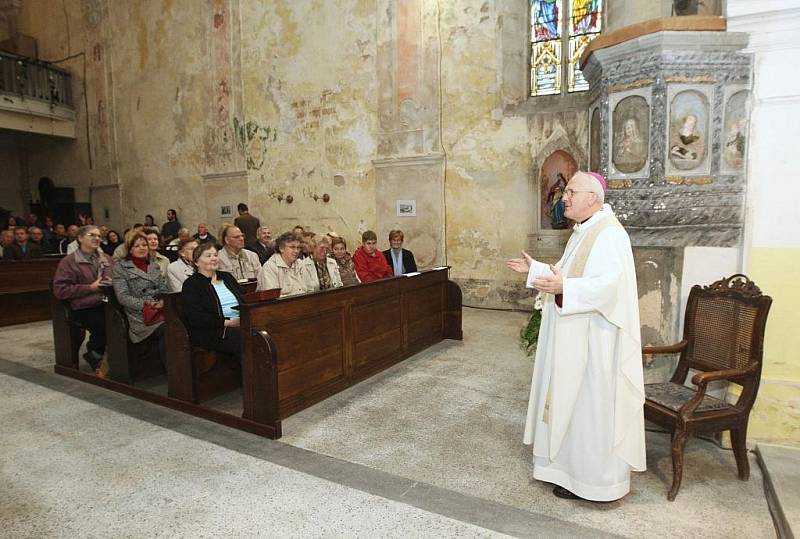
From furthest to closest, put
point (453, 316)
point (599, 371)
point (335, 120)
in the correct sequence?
point (335, 120) < point (453, 316) < point (599, 371)

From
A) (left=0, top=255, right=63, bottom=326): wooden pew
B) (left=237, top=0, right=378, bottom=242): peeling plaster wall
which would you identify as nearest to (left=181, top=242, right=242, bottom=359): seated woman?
(left=0, top=255, right=63, bottom=326): wooden pew

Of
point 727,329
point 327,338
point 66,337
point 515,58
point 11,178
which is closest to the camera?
point 727,329

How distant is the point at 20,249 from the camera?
28.8 ft

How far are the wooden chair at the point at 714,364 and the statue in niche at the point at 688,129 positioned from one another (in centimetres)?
86

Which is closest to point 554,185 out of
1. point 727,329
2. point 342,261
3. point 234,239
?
point 342,261

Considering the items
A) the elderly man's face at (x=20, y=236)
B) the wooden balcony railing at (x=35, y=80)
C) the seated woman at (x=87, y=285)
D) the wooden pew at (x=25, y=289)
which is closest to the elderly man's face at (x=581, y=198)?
the seated woman at (x=87, y=285)

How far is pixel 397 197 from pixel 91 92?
1065 cm

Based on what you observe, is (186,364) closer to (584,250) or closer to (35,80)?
(584,250)

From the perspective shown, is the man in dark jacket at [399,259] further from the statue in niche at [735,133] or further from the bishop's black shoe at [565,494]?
the bishop's black shoe at [565,494]

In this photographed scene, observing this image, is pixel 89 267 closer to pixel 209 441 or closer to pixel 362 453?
pixel 209 441

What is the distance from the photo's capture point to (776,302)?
11.3 ft

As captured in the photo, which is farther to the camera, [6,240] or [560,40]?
[6,240]

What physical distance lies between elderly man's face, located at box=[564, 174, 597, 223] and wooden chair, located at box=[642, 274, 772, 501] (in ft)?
3.55

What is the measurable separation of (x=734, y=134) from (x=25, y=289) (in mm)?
9342
